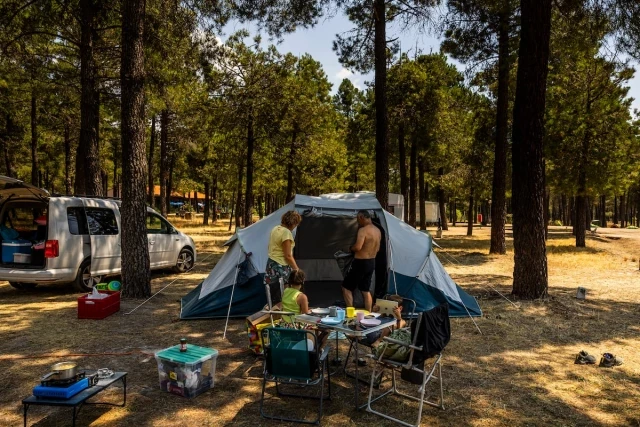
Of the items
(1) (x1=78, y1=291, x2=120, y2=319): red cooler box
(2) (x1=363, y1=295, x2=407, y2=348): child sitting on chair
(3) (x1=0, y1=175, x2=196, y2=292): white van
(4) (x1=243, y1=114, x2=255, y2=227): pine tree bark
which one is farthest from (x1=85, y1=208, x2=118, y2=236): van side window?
(4) (x1=243, y1=114, x2=255, y2=227): pine tree bark

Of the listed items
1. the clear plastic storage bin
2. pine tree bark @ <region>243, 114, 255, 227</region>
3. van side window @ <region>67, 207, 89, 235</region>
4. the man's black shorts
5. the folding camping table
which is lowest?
the clear plastic storage bin

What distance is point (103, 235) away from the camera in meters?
9.05

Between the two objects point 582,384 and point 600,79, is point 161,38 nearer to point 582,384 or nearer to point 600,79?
point 582,384

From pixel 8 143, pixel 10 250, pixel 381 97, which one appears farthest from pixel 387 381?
pixel 8 143

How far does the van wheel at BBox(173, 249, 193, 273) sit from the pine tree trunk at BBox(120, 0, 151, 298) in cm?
303

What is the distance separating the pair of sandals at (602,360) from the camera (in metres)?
5.39

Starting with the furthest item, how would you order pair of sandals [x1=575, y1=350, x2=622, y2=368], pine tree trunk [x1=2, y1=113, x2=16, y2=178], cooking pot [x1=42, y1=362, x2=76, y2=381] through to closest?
pine tree trunk [x1=2, y1=113, x2=16, y2=178] < pair of sandals [x1=575, y1=350, x2=622, y2=368] < cooking pot [x1=42, y1=362, x2=76, y2=381]

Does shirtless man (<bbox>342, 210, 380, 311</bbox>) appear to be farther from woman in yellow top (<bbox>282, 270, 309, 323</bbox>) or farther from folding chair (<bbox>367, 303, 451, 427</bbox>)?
folding chair (<bbox>367, 303, 451, 427</bbox>)

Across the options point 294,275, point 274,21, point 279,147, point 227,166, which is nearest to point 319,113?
point 279,147

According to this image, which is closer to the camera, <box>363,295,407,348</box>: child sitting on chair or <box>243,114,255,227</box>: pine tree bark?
<box>363,295,407,348</box>: child sitting on chair

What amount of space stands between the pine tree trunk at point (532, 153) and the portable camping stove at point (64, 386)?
23.8 ft

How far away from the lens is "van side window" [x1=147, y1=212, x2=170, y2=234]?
34.9ft

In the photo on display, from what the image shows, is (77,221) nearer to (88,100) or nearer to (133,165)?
(133,165)

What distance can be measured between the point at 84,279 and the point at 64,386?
584cm
